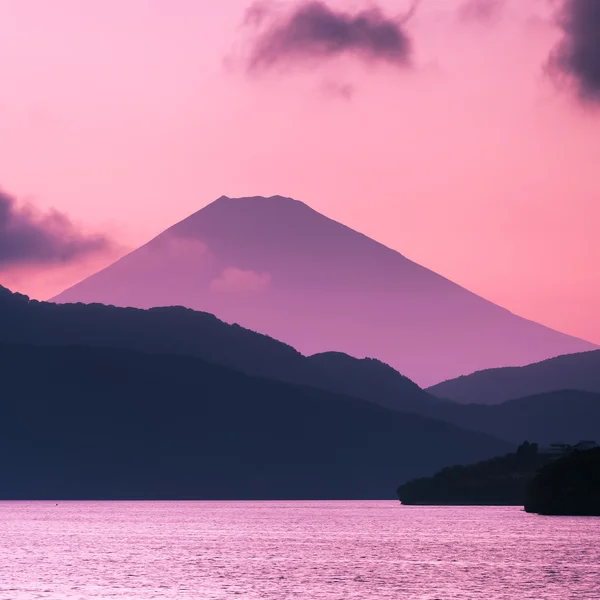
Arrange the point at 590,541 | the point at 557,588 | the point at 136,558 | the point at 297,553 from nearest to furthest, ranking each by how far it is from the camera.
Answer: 1. the point at 557,588
2. the point at 136,558
3. the point at 297,553
4. the point at 590,541

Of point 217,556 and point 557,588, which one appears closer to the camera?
point 557,588

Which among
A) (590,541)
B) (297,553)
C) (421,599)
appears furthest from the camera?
(590,541)

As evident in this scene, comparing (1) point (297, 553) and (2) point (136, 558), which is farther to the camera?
(1) point (297, 553)

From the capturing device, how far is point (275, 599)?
11438 cm

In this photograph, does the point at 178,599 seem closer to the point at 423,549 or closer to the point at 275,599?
the point at 275,599

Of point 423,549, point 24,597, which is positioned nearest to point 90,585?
point 24,597

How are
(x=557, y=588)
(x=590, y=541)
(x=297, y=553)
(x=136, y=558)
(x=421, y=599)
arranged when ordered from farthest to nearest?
1. (x=590, y=541)
2. (x=297, y=553)
3. (x=136, y=558)
4. (x=557, y=588)
5. (x=421, y=599)

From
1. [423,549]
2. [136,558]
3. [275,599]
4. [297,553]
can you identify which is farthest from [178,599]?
[423,549]

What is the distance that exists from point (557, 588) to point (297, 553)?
2133 inches

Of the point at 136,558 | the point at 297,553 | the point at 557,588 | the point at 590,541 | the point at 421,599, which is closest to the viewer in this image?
the point at 421,599

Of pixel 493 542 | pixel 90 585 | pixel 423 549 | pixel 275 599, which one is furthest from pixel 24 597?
pixel 493 542

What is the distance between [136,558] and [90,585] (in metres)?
36.0

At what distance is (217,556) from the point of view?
166 metres

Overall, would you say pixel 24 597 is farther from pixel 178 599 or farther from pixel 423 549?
pixel 423 549
